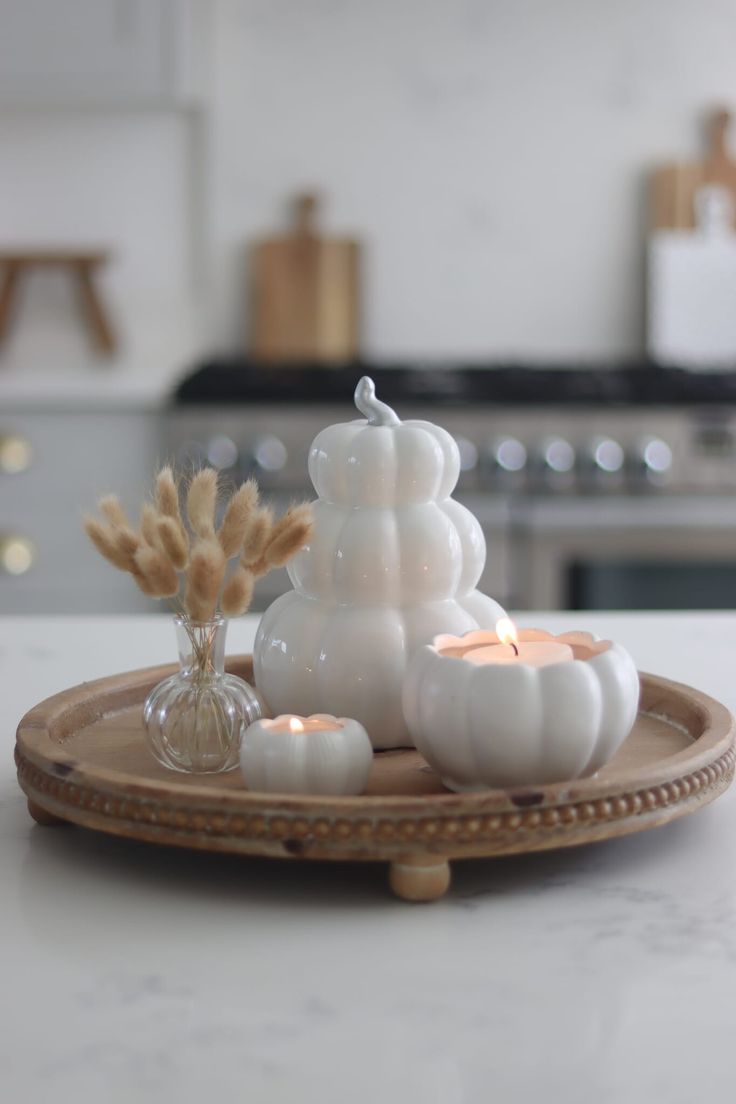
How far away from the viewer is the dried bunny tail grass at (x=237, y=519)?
74cm

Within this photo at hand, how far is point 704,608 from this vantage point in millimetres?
2408

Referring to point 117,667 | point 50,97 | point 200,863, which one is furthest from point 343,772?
point 50,97

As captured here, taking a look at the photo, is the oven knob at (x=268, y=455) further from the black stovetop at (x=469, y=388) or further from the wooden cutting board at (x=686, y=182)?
the wooden cutting board at (x=686, y=182)

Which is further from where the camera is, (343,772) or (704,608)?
(704,608)

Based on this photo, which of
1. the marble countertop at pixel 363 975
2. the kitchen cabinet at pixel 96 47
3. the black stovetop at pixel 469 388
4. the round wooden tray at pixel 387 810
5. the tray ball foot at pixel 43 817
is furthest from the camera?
the kitchen cabinet at pixel 96 47

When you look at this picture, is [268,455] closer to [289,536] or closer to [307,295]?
[307,295]

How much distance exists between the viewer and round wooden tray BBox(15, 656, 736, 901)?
0.63 metres

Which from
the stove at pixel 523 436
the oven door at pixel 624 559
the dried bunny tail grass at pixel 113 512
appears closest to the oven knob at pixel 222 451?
the stove at pixel 523 436

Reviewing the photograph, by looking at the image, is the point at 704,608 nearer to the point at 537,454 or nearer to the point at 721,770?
the point at 537,454

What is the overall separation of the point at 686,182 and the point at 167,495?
2.57 meters

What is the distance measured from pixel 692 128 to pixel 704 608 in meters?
1.29

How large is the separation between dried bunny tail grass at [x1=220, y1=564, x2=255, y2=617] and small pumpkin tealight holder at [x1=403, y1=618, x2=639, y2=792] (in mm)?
97

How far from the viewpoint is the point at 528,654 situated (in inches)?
29.6

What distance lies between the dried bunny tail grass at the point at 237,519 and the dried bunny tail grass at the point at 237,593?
0.02m
